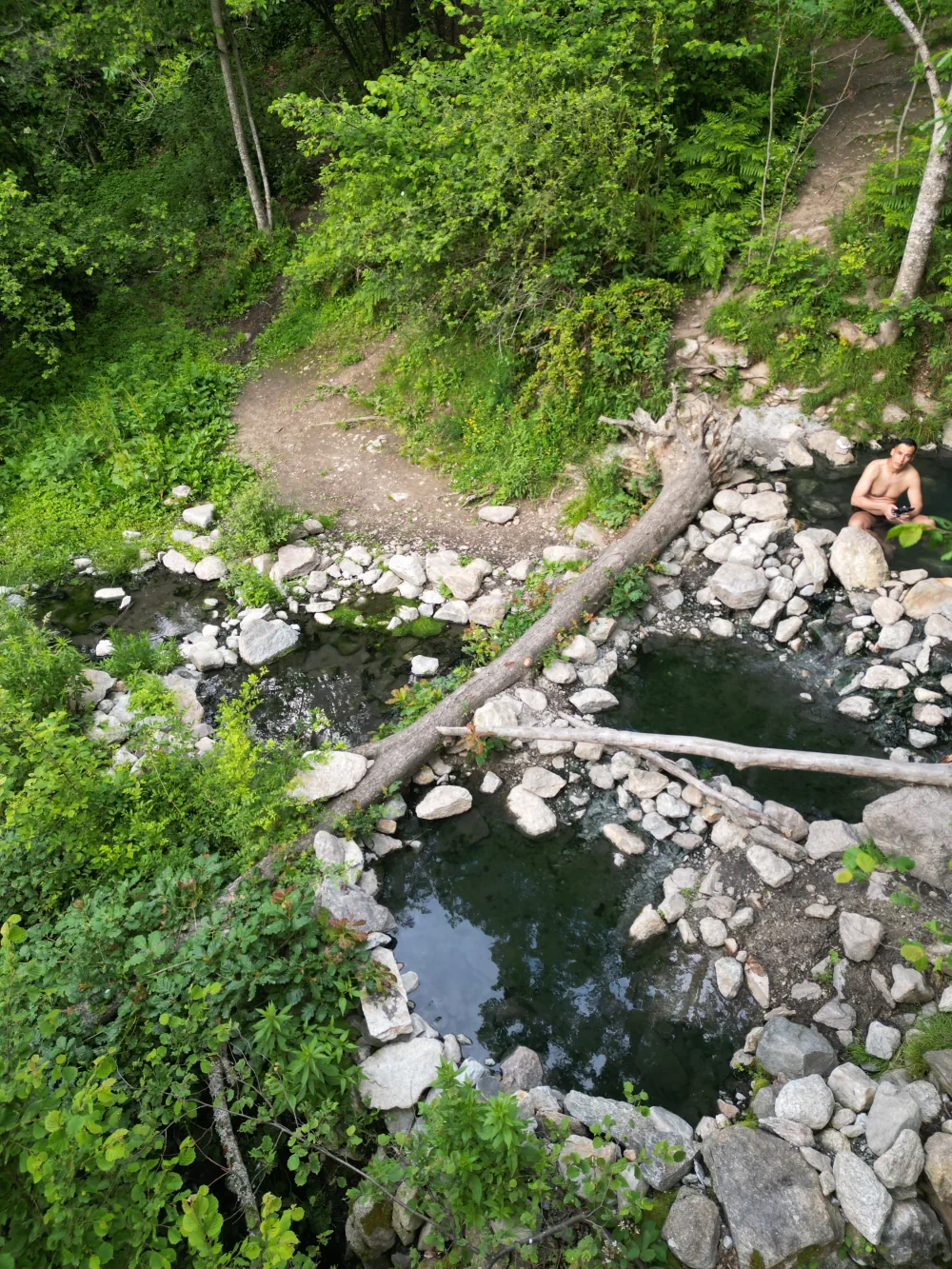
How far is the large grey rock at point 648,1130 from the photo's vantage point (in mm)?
4137

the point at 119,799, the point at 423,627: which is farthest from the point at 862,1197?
the point at 423,627

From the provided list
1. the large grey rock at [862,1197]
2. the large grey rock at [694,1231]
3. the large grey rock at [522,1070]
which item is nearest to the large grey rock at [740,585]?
the large grey rock at [522,1070]

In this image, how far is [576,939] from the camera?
5617mm

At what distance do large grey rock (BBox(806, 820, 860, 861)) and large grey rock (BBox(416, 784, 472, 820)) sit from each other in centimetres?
280

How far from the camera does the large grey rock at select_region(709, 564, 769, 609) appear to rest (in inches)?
303

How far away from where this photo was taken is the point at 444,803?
253 inches

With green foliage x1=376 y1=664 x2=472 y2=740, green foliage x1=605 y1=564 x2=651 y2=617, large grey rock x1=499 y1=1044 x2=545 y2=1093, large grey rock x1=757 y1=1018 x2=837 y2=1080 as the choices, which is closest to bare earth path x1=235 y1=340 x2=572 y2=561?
green foliage x1=605 y1=564 x2=651 y2=617

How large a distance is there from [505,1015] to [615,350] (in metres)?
7.70

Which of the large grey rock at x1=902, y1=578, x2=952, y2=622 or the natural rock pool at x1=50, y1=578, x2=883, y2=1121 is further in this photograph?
the large grey rock at x1=902, y1=578, x2=952, y2=622

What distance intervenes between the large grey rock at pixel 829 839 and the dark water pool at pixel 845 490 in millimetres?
3477

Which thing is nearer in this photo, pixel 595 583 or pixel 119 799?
pixel 119 799

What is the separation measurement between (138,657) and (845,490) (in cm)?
835

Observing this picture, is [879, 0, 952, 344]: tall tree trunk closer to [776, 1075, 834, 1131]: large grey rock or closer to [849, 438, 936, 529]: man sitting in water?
[849, 438, 936, 529]: man sitting in water

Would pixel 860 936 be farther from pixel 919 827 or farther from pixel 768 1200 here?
pixel 768 1200
